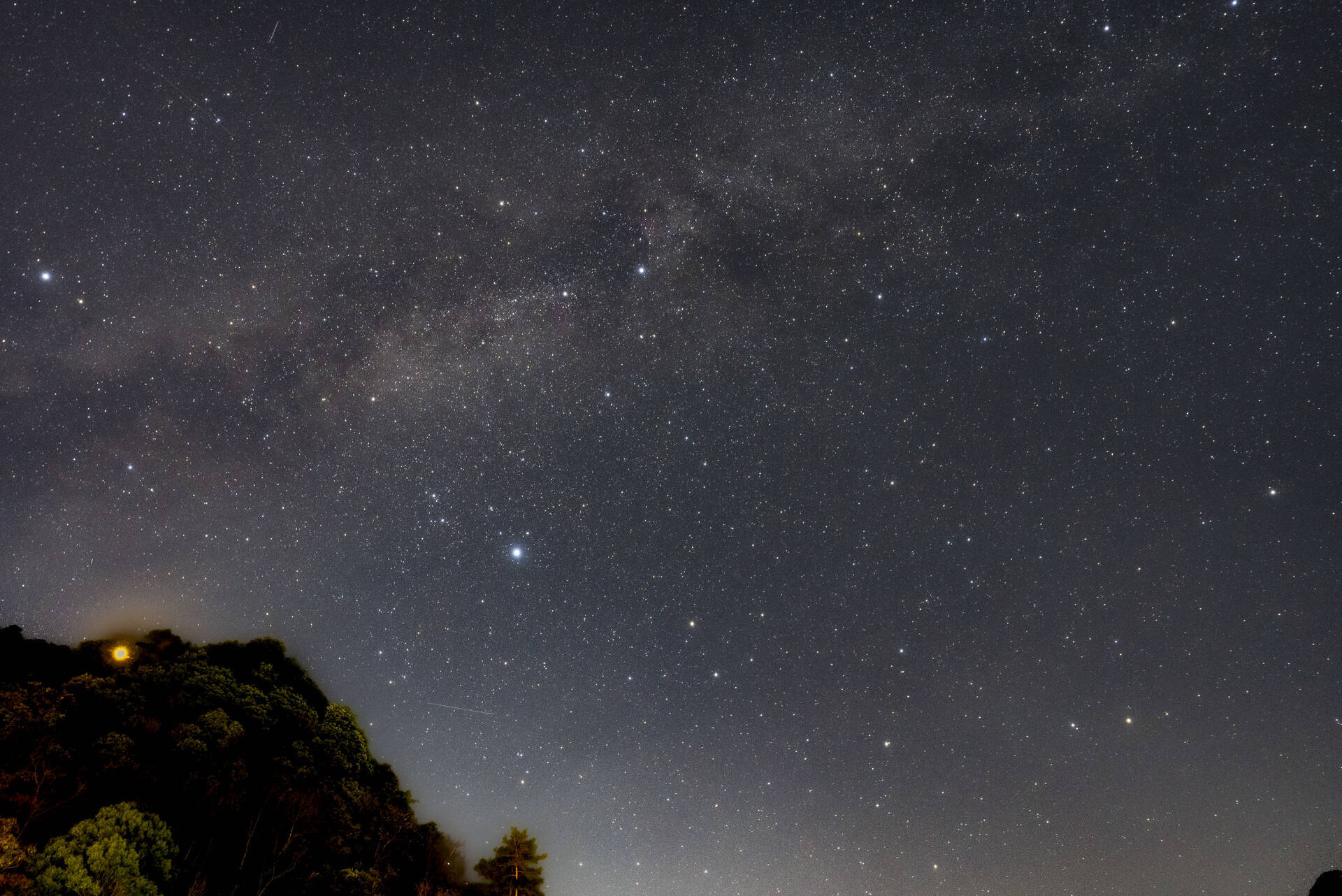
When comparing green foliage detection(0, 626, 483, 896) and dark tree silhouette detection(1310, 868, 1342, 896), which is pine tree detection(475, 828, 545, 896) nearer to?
green foliage detection(0, 626, 483, 896)

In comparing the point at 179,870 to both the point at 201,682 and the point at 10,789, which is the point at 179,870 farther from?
the point at 201,682

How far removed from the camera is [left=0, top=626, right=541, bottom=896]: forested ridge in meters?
13.0

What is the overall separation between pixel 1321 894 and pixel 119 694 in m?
33.4

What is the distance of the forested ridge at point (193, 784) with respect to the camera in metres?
13.0

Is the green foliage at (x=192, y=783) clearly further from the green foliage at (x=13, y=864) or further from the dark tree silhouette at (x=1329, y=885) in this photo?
the dark tree silhouette at (x=1329, y=885)

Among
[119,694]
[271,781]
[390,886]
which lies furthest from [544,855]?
[119,694]

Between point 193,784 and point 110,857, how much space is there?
3.68m

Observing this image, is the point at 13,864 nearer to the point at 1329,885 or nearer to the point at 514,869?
the point at 514,869

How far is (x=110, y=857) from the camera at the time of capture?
41.3ft

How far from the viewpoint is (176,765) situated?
53.0 feet

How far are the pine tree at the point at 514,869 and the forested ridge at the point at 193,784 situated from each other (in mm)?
92

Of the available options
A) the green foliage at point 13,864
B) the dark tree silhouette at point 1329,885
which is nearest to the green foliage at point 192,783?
the green foliage at point 13,864

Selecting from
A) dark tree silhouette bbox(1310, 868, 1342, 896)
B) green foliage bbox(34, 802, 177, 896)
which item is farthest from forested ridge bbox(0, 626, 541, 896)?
dark tree silhouette bbox(1310, 868, 1342, 896)

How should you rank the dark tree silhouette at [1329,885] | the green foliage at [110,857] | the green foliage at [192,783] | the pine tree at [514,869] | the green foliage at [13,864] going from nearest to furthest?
the green foliage at [13,864], the green foliage at [110,857], the green foliage at [192,783], the dark tree silhouette at [1329,885], the pine tree at [514,869]
